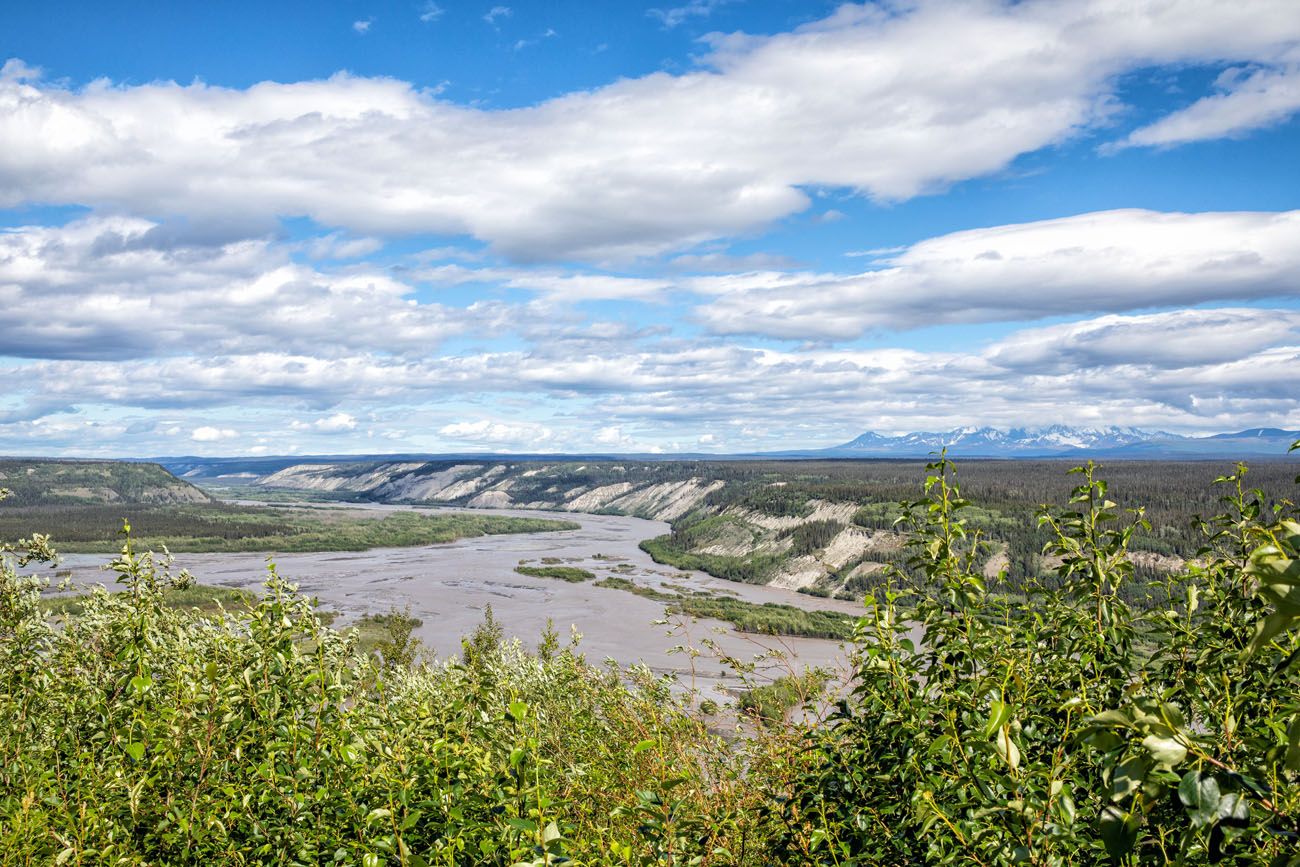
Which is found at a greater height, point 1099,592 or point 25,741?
point 1099,592

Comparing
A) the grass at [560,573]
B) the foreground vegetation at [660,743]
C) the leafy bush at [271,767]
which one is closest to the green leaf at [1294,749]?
the foreground vegetation at [660,743]

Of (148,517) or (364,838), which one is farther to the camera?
(148,517)

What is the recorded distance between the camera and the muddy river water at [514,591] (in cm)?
6869

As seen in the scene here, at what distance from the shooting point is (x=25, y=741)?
288 inches

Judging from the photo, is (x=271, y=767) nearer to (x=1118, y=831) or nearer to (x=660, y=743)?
(x=660, y=743)

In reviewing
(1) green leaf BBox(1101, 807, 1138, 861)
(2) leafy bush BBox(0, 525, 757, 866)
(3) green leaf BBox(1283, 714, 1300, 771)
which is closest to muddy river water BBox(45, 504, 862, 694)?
(2) leafy bush BBox(0, 525, 757, 866)

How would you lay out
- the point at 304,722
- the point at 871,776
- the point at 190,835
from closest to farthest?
the point at 190,835
the point at 871,776
the point at 304,722

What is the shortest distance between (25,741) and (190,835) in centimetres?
346

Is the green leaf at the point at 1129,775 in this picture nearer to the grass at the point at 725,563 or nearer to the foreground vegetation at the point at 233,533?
the grass at the point at 725,563

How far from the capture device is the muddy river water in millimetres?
68688

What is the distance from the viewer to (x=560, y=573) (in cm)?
Answer: 11488

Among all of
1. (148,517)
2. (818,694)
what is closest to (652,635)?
(818,694)

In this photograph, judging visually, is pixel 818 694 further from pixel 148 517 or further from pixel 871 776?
pixel 148 517

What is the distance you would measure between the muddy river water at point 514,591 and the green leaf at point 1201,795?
147 ft
